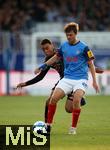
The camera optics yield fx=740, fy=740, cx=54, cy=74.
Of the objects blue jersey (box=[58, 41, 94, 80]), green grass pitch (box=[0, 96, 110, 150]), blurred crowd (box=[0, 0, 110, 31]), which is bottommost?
green grass pitch (box=[0, 96, 110, 150])

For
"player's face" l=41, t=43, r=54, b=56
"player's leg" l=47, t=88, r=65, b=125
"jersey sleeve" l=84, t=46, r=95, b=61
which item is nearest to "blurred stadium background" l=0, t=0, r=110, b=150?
"player's face" l=41, t=43, r=54, b=56

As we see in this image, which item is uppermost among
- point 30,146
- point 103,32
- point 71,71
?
point 103,32

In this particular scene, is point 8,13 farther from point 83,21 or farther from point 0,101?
point 0,101

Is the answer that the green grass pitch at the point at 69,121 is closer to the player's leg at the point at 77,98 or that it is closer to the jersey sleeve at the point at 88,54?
the player's leg at the point at 77,98

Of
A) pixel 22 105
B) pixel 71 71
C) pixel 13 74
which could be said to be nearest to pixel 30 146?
pixel 71 71

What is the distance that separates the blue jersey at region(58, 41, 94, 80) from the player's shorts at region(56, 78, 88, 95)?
0.30 feet

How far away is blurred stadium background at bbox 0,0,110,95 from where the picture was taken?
31.8 metres

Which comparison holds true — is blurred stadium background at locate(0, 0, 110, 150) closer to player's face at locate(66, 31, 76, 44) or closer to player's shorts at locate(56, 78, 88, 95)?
player's shorts at locate(56, 78, 88, 95)

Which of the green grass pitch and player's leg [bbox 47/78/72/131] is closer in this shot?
the green grass pitch

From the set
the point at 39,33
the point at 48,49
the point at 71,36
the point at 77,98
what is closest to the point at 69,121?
the point at 48,49

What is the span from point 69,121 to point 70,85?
3.78m

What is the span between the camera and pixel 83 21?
35.1 m

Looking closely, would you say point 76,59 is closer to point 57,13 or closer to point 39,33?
point 39,33

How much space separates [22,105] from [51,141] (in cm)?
1189
